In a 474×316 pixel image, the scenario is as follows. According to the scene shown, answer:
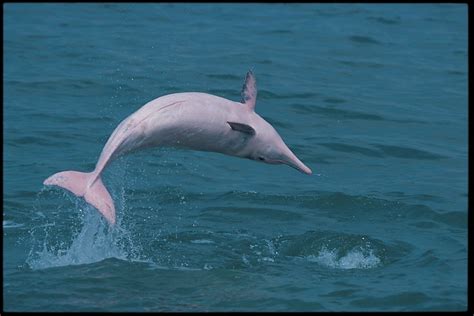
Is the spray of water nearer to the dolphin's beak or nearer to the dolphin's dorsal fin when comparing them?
the dolphin's beak

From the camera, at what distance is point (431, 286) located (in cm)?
1157


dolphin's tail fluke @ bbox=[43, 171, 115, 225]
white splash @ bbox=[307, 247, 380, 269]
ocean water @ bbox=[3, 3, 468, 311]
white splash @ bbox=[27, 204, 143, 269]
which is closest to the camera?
dolphin's tail fluke @ bbox=[43, 171, 115, 225]

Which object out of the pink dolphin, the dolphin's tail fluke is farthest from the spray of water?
the pink dolphin

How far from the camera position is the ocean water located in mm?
11438

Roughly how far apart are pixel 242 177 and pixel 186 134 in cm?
509

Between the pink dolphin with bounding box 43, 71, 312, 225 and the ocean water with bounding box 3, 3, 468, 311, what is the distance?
116 cm

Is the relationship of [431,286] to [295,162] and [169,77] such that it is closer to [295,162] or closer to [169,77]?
[295,162]

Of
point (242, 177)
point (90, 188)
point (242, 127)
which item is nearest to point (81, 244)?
point (90, 188)

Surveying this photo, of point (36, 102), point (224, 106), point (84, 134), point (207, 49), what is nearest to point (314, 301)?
point (224, 106)

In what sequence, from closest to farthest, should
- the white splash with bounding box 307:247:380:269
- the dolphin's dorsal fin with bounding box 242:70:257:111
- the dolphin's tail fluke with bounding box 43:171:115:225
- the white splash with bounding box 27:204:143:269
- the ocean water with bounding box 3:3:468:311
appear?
the dolphin's tail fluke with bounding box 43:171:115:225, the ocean water with bounding box 3:3:468:311, the dolphin's dorsal fin with bounding box 242:70:257:111, the white splash with bounding box 27:204:143:269, the white splash with bounding box 307:247:380:269

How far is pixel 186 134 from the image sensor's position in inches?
436

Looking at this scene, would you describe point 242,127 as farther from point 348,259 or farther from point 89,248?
point 89,248

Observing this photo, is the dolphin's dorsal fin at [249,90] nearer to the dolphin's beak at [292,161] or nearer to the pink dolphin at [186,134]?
the pink dolphin at [186,134]

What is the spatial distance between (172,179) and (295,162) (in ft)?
13.0
